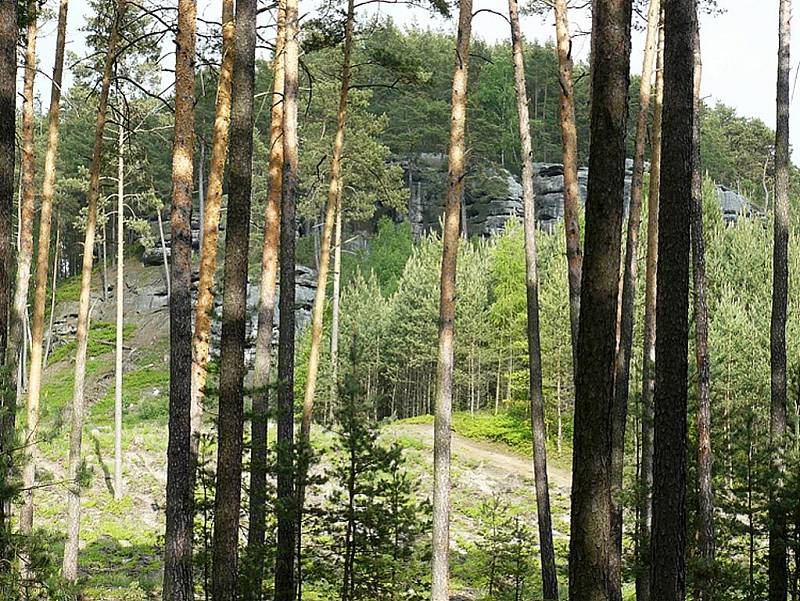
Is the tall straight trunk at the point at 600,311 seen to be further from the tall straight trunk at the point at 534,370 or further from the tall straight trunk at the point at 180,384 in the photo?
the tall straight trunk at the point at 534,370

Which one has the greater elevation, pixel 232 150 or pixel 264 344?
pixel 232 150

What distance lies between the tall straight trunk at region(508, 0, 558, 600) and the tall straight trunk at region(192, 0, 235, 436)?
3726 mm

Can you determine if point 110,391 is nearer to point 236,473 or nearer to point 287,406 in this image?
point 287,406

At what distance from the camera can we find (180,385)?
7.27m

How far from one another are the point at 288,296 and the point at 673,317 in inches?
208

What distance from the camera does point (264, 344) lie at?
29.1 ft

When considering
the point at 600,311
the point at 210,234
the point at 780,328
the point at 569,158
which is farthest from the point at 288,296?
the point at 780,328

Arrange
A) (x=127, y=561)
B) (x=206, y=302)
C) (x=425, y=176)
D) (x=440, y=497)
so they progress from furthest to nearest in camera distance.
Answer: (x=425, y=176), (x=127, y=561), (x=206, y=302), (x=440, y=497)

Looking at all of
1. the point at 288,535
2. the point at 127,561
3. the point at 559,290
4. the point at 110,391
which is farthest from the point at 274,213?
the point at 110,391

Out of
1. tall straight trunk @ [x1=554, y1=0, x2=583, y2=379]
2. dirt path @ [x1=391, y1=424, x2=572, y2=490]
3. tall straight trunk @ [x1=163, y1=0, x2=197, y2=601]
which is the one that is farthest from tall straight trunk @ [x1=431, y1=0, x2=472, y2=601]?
dirt path @ [x1=391, y1=424, x2=572, y2=490]

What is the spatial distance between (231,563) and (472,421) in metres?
25.4

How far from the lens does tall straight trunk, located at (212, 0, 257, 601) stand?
19.9 ft

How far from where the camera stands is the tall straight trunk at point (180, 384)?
717 cm

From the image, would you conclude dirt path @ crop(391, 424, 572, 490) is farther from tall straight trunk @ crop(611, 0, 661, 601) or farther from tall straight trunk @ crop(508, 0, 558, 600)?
tall straight trunk @ crop(611, 0, 661, 601)
